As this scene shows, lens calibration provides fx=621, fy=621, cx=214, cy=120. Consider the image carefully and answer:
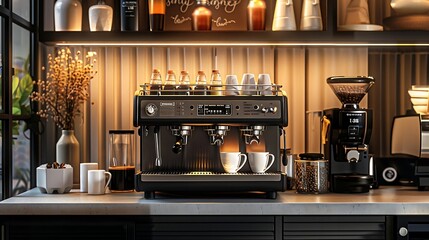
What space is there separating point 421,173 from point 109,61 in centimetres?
165

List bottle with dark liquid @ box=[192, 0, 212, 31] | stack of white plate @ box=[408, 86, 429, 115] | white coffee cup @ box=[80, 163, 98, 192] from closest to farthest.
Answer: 1. white coffee cup @ box=[80, 163, 98, 192]
2. bottle with dark liquid @ box=[192, 0, 212, 31]
3. stack of white plate @ box=[408, 86, 429, 115]

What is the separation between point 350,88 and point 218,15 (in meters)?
0.77

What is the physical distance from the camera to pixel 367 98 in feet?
10.7

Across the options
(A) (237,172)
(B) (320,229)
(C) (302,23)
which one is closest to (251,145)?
(A) (237,172)

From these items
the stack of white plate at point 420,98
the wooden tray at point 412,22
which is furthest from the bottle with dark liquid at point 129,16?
the stack of white plate at point 420,98

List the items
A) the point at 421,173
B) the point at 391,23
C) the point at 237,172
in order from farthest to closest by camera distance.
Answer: the point at 391,23
the point at 421,173
the point at 237,172

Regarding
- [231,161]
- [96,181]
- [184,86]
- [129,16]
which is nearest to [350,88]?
[231,161]

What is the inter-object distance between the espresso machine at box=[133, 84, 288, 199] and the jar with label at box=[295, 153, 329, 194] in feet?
0.44

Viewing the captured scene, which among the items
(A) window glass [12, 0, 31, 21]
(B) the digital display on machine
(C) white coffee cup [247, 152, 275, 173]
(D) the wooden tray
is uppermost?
(A) window glass [12, 0, 31, 21]

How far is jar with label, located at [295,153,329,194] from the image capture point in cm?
279

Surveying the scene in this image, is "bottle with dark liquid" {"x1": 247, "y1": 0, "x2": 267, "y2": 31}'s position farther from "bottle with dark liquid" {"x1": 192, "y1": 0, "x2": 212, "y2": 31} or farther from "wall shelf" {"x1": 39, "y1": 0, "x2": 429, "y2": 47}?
"bottle with dark liquid" {"x1": 192, "y1": 0, "x2": 212, "y2": 31}

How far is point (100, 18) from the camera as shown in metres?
2.99

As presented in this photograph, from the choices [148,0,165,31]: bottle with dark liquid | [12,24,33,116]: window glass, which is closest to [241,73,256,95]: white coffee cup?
[148,0,165,31]: bottle with dark liquid

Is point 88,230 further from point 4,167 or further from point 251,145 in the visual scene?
point 251,145
